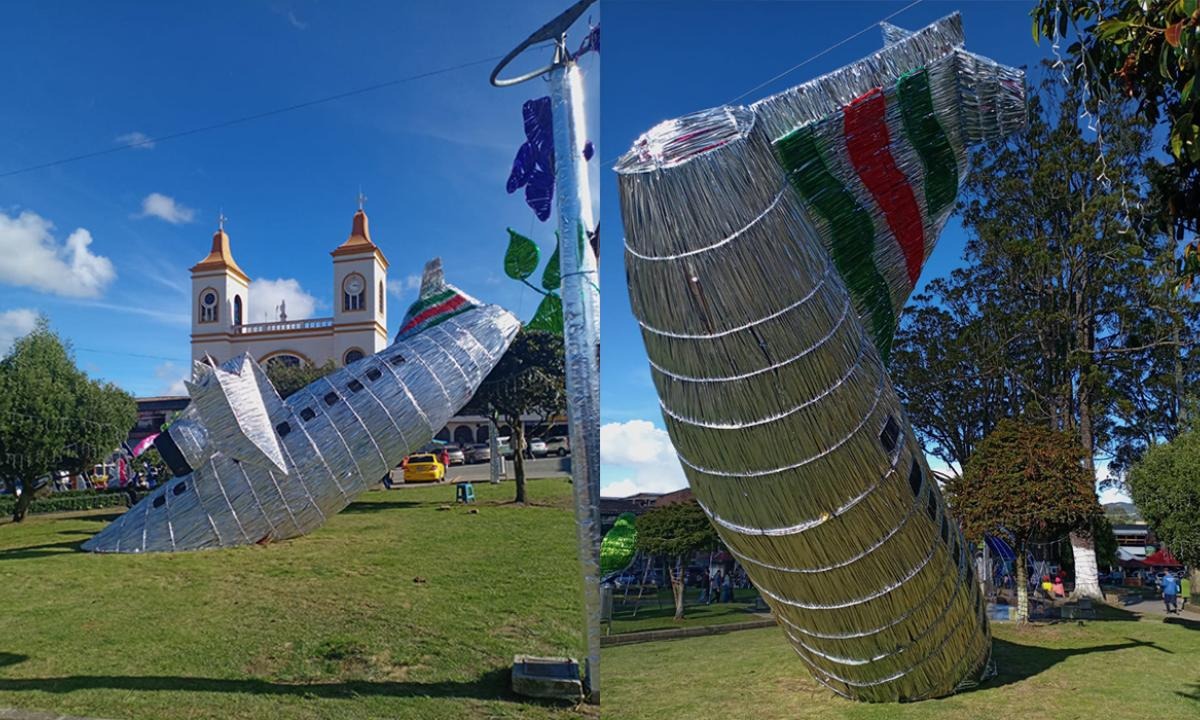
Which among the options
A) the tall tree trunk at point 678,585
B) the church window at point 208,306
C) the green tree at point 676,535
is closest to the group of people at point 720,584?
the green tree at point 676,535

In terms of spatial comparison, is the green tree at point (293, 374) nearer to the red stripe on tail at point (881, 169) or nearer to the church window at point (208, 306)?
the church window at point (208, 306)

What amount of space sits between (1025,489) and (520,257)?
20.2 feet

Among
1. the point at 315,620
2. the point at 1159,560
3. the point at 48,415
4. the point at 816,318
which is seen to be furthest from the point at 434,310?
the point at 1159,560

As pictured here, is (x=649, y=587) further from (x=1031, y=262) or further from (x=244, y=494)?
(x=1031, y=262)

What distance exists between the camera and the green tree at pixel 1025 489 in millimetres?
8062

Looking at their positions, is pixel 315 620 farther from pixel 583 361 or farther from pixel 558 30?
pixel 558 30

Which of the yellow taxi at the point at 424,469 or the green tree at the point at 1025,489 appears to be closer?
the yellow taxi at the point at 424,469

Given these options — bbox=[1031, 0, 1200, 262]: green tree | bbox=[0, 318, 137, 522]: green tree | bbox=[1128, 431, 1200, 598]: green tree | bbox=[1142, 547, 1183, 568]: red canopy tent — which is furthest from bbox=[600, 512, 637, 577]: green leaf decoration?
bbox=[1142, 547, 1183, 568]: red canopy tent

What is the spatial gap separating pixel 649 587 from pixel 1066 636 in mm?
3978

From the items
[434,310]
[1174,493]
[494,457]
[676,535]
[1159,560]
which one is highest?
[434,310]

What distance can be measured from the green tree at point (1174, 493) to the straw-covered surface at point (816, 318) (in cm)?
569

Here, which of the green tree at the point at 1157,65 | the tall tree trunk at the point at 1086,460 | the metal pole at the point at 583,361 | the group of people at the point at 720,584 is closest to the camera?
the green tree at the point at 1157,65

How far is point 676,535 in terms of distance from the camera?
898cm

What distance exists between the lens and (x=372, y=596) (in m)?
5.20
